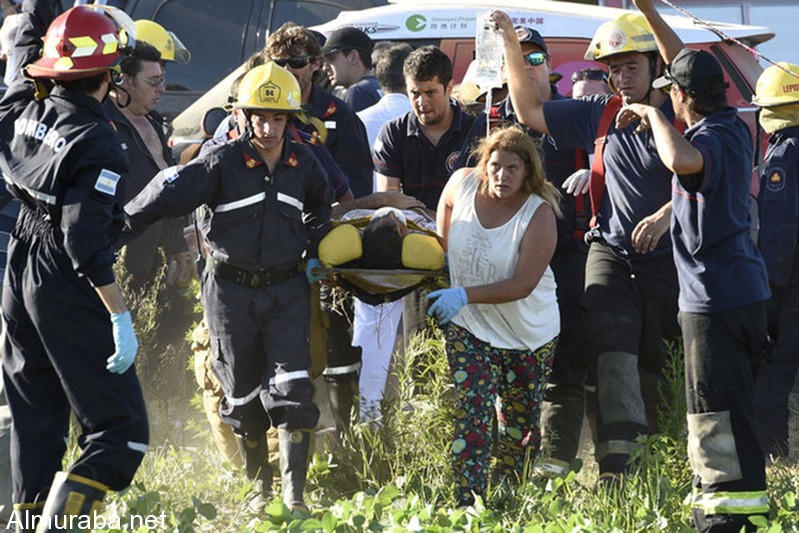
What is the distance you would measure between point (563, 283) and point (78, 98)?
272 centimetres

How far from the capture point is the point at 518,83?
6445mm

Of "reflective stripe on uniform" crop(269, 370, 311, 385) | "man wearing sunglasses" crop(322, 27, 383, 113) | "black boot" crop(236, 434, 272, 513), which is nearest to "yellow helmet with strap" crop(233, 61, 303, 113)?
"reflective stripe on uniform" crop(269, 370, 311, 385)

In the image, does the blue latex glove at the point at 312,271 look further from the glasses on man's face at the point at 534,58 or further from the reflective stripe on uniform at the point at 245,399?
the glasses on man's face at the point at 534,58

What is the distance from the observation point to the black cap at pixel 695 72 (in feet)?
17.9

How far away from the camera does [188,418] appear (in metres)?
7.88

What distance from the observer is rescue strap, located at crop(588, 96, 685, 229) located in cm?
645

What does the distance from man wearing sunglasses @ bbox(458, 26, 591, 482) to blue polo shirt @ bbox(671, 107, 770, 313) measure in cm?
133

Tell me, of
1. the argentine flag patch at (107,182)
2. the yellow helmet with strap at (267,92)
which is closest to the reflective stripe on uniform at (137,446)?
the argentine flag patch at (107,182)

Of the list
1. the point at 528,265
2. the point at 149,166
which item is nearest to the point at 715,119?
the point at 528,265

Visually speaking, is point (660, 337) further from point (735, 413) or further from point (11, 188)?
point (11, 188)

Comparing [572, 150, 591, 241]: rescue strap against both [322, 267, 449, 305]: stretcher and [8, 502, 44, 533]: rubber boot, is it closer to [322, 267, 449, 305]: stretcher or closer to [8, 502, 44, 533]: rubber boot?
[322, 267, 449, 305]: stretcher

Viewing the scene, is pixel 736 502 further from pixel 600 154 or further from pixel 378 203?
pixel 378 203

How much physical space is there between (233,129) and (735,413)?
296 centimetres

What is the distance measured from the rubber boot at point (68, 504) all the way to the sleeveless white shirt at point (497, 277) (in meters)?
1.85
